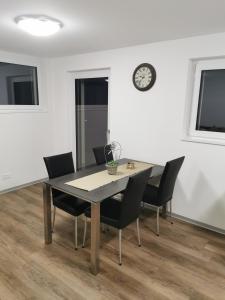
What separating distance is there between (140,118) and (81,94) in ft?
4.89

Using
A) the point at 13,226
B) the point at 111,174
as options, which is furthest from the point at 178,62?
the point at 13,226

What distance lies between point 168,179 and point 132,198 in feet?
2.10

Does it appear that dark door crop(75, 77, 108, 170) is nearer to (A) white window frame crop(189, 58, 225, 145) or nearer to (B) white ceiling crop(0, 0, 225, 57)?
(B) white ceiling crop(0, 0, 225, 57)

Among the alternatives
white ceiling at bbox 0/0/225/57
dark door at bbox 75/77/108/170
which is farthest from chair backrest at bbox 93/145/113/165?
white ceiling at bbox 0/0/225/57

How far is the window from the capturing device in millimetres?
3737

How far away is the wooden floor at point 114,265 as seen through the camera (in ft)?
6.38

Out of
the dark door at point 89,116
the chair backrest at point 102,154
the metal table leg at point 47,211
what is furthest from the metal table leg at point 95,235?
the dark door at point 89,116

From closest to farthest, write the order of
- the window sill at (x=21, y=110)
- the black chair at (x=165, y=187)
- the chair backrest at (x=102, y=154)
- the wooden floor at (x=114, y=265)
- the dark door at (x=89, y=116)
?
the wooden floor at (x=114, y=265), the black chair at (x=165, y=187), the chair backrest at (x=102, y=154), the window sill at (x=21, y=110), the dark door at (x=89, y=116)

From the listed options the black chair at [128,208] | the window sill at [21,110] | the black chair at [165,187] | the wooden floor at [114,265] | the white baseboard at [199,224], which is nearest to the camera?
the wooden floor at [114,265]

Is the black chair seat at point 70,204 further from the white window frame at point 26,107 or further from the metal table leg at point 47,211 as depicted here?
the white window frame at point 26,107

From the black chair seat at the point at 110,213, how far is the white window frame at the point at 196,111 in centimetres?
130

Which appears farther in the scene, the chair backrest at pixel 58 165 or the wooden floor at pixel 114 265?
the chair backrest at pixel 58 165

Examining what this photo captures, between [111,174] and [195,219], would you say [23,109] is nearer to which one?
[111,174]

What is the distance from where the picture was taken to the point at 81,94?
425 cm
